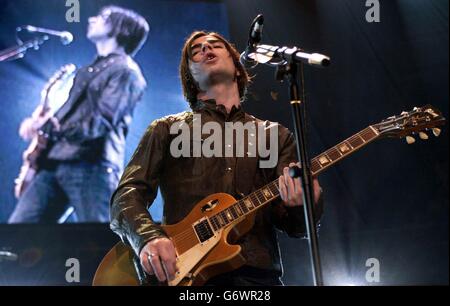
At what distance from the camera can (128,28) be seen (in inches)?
175

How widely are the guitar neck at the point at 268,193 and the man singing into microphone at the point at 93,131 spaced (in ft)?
6.80

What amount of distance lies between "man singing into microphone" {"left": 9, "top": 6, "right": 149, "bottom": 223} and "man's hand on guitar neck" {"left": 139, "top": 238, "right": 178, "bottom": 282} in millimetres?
2151

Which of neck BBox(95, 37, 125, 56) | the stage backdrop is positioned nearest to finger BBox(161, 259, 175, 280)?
the stage backdrop

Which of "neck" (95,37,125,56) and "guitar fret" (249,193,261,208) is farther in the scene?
"neck" (95,37,125,56)

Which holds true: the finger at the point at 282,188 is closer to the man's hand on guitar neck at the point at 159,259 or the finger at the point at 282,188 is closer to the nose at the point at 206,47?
the man's hand on guitar neck at the point at 159,259

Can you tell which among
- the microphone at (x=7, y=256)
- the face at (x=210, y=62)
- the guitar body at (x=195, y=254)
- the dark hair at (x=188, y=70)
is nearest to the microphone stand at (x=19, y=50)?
the microphone at (x=7, y=256)

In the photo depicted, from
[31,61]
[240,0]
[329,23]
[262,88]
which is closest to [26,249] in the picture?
[31,61]

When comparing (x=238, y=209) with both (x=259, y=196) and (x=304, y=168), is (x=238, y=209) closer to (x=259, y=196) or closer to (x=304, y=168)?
(x=259, y=196)

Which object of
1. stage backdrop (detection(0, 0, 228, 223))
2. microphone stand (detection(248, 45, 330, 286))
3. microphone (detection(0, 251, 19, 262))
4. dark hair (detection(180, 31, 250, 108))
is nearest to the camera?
microphone stand (detection(248, 45, 330, 286))

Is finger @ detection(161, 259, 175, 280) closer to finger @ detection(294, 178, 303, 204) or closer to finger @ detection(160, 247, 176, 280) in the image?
finger @ detection(160, 247, 176, 280)

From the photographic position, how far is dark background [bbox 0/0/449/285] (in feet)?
14.8

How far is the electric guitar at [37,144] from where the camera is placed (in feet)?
13.8

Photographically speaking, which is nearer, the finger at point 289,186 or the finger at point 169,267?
the finger at point 169,267

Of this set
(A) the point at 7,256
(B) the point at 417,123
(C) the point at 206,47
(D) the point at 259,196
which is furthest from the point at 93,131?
(B) the point at 417,123
